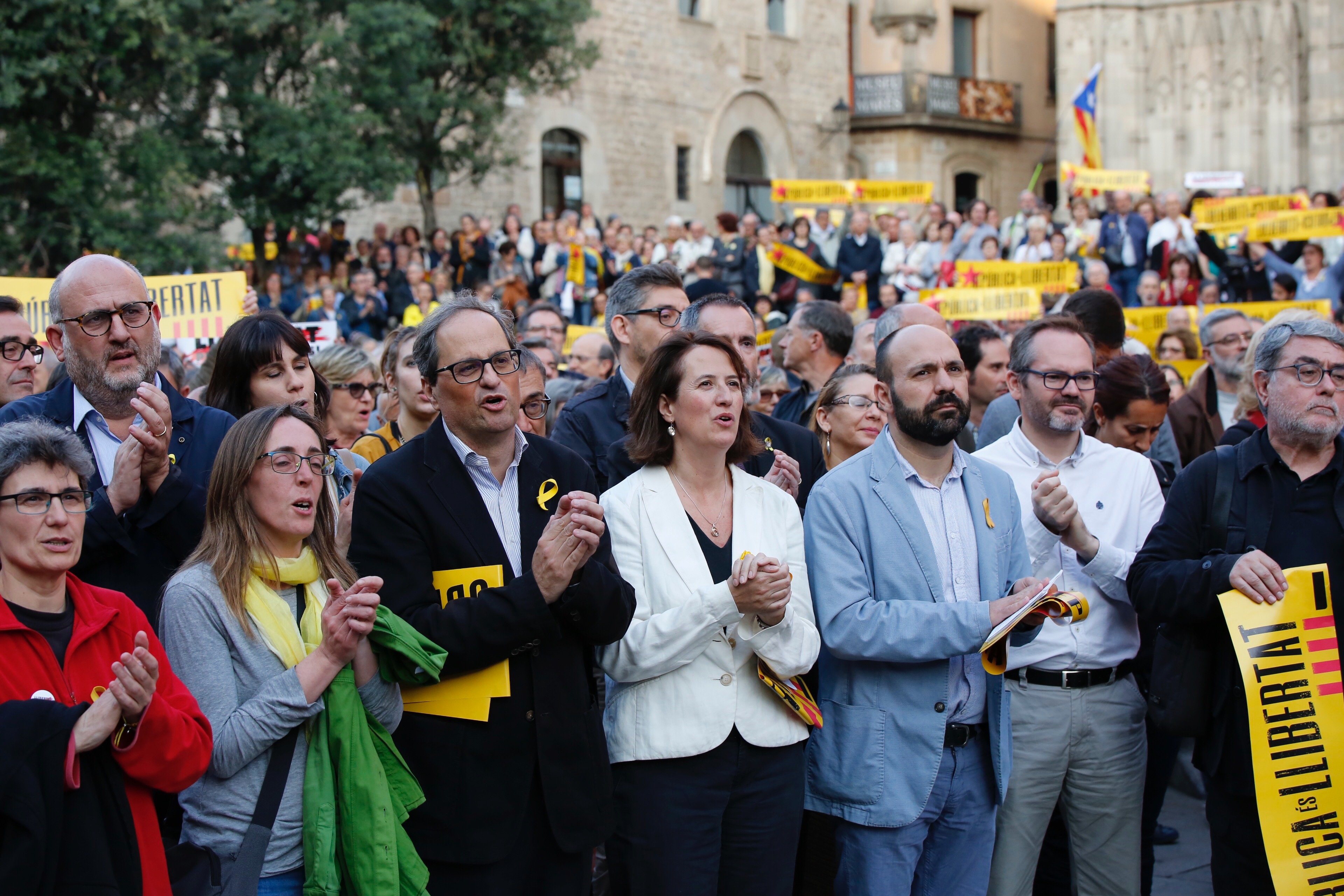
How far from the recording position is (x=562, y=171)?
91.5 feet

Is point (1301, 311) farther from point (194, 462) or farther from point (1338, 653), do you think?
point (194, 462)

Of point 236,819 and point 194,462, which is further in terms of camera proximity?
point 194,462

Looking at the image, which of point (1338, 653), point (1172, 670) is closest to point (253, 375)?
point (1172, 670)

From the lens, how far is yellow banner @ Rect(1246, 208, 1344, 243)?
46.3 feet

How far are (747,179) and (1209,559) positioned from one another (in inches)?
1128

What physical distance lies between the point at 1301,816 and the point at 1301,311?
1914 millimetres

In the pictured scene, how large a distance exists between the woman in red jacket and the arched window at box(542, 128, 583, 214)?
2459cm

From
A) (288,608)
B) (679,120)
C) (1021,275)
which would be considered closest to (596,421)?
(288,608)

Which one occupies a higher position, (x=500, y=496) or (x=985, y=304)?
(x=985, y=304)

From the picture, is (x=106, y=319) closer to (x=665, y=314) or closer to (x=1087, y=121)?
(x=665, y=314)

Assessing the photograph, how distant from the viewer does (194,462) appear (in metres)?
4.22

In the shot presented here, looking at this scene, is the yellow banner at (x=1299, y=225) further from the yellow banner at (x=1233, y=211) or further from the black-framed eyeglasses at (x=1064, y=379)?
the black-framed eyeglasses at (x=1064, y=379)

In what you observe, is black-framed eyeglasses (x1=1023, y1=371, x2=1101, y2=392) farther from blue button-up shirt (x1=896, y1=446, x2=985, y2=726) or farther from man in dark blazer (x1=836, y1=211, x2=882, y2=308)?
man in dark blazer (x1=836, y1=211, x2=882, y2=308)

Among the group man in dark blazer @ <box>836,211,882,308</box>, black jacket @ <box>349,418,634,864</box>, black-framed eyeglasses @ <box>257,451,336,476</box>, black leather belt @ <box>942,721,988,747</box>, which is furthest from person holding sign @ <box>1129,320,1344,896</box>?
man in dark blazer @ <box>836,211,882,308</box>
